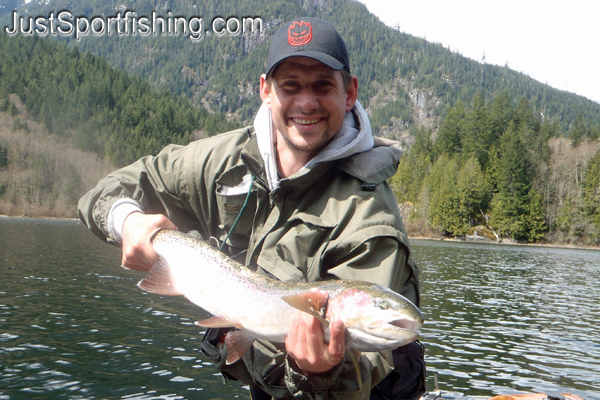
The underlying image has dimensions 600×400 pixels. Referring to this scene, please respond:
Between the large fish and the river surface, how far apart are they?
6177 mm

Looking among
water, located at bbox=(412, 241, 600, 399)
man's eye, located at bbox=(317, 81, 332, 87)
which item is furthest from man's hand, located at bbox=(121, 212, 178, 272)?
water, located at bbox=(412, 241, 600, 399)

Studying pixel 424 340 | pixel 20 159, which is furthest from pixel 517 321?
pixel 20 159

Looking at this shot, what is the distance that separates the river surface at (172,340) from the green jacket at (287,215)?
5840 mm

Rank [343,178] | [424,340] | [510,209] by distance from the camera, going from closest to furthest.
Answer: [343,178]
[424,340]
[510,209]

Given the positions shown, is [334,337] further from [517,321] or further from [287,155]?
[517,321]

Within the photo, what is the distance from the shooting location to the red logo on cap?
341 cm

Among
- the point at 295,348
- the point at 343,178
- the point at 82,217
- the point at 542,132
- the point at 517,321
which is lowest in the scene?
the point at 517,321

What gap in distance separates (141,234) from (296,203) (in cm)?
105

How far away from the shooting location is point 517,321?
1708cm

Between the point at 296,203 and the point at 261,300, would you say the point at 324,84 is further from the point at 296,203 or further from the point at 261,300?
the point at 261,300

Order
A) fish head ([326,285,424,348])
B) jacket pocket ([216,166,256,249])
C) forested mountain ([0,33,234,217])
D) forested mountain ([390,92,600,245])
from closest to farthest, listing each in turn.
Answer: fish head ([326,285,424,348]), jacket pocket ([216,166,256,249]), forested mountain ([390,92,600,245]), forested mountain ([0,33,234,217])

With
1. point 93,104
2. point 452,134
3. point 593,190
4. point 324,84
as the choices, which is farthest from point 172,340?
point 93,104

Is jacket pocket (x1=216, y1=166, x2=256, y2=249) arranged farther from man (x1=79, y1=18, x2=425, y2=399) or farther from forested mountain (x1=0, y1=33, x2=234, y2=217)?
forested mountain (x1=0, y1=33, x2=234, y2=217)

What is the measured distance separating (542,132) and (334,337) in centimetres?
10566
